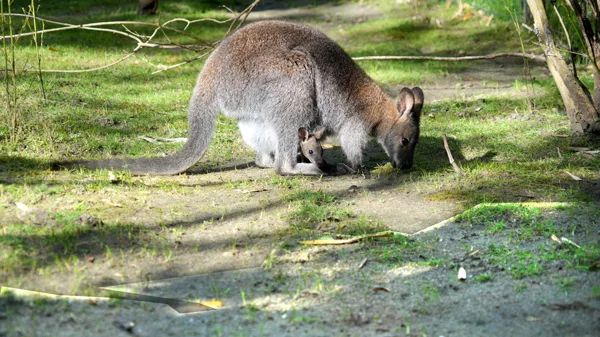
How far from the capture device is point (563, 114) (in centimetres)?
737

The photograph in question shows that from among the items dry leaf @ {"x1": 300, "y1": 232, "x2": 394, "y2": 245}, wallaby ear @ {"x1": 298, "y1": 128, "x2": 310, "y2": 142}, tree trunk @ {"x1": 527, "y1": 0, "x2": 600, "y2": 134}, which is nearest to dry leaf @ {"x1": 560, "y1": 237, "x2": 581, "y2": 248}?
dry leaf @ {"x1": 300, "y1": 232, "x2": 394, "y2": 245}

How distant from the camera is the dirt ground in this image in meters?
3.31

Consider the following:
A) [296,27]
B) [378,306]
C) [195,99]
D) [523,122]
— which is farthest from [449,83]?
[378,306]

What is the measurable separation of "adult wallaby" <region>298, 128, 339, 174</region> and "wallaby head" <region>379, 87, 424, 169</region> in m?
0.49

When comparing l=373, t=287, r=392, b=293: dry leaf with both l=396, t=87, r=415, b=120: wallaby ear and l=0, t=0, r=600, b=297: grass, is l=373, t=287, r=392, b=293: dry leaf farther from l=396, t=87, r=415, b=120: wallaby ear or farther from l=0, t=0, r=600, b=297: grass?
l=396, t=87, r=415, b=120: wallaby ear

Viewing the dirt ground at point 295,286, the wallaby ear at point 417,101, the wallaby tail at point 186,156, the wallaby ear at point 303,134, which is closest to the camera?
the dirt ground at point 295,286

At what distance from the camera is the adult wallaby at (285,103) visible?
5664mm

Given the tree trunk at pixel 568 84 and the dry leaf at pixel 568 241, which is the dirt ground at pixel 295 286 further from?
the tree trunk at pixel 568 84

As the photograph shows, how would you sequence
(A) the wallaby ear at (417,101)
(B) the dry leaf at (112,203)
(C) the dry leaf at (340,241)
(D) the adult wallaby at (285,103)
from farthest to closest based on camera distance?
(A) the wallaby ear at (417,101), (D) the adult wallaby at (285,103), (B) the dry leaf at (112,203), (C) the dry leaf at (340,241)

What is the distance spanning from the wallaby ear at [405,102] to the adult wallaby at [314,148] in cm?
65

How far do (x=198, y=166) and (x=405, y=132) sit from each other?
168 centimetres

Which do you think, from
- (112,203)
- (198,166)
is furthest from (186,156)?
(112,203)

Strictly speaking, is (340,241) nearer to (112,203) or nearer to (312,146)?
(112,203)

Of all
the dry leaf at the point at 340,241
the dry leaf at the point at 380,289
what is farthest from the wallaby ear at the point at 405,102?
the dry leaf at the point at 380,289
